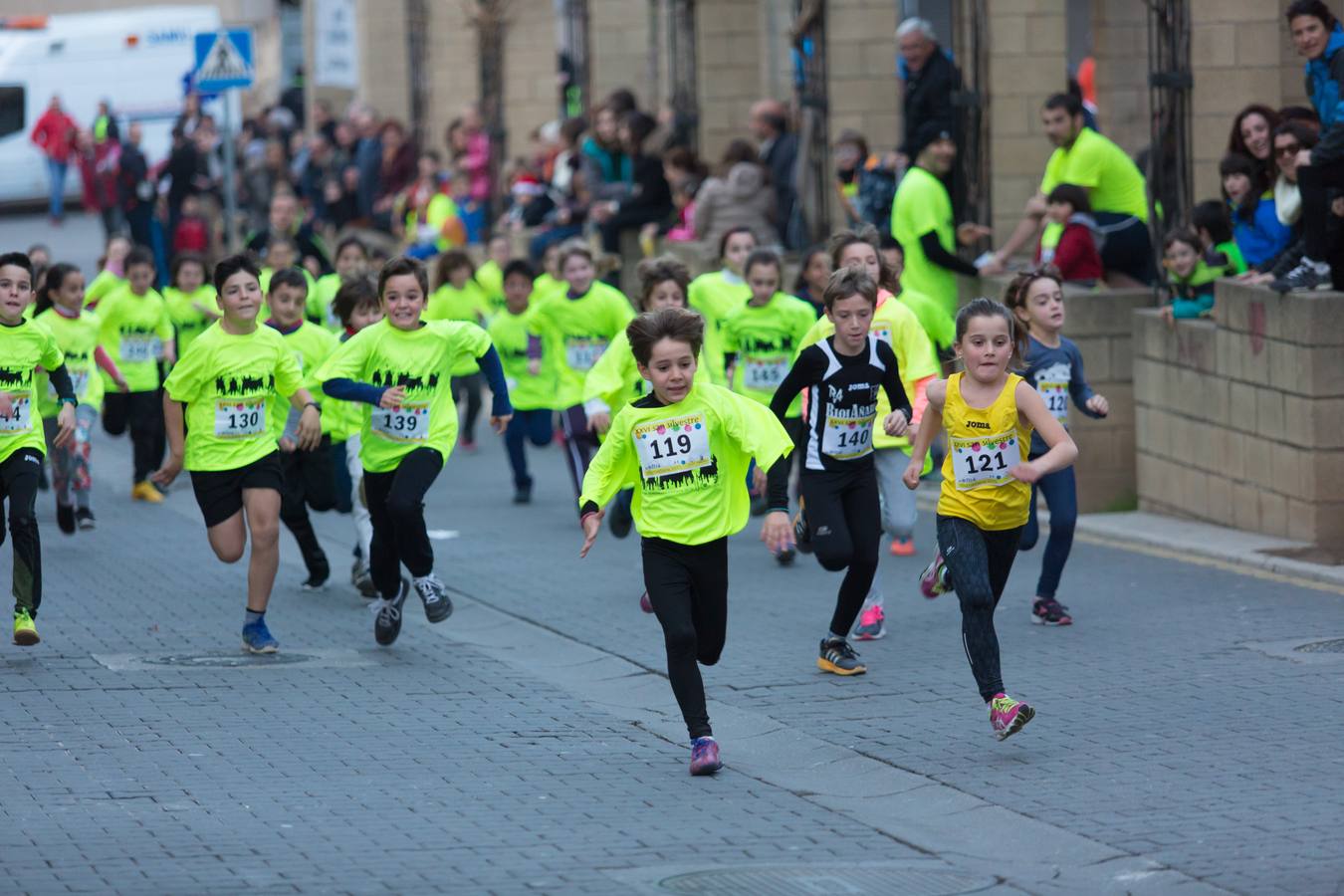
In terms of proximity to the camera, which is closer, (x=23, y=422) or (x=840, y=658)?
(x=840, y=658)

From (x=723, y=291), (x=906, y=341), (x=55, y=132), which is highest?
(x=55, y=132)

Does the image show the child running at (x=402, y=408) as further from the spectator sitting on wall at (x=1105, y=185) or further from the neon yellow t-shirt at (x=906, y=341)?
the spectator sitting on wall at (x=1105, y=185)

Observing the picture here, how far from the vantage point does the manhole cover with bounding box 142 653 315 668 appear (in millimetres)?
10039

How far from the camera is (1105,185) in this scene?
47.7 feet

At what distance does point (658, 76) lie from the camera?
85.8 feet

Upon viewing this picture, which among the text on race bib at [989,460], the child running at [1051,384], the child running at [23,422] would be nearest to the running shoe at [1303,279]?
the child running at [1051,384]

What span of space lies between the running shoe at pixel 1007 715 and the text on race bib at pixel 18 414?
15.0ft

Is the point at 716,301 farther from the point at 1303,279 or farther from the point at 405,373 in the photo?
the point at 405,373

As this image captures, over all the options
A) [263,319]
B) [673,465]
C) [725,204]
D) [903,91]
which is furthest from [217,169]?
[673,465]

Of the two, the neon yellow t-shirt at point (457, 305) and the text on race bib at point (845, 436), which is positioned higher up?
the neon yellow t-shirt at point (457, 305)

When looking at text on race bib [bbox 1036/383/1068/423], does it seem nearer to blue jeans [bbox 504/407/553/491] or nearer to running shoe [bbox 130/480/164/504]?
blue jeans [bbox 504/407/553/491]

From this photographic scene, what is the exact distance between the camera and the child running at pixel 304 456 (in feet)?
40.6

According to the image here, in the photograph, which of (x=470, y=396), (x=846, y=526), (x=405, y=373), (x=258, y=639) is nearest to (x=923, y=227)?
(x=470, y=396)

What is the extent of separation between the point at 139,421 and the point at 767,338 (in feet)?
17.0
